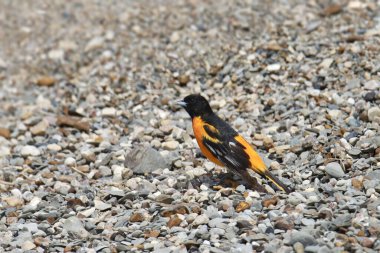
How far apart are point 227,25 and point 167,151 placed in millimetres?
4453

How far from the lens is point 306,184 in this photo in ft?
25.9

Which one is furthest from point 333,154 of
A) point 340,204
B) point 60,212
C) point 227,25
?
point 227,25

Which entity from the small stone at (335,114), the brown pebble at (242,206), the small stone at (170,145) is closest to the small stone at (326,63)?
the small stone at (335,114)

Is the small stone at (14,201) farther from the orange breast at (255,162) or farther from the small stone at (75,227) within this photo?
the orange breast at (255,162)

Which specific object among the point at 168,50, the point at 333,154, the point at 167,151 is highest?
the point at 168,50

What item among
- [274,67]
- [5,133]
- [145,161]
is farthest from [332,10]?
[5,133]

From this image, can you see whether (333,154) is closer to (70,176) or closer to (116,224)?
(116,224)

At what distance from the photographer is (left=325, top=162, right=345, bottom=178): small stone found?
7.82m

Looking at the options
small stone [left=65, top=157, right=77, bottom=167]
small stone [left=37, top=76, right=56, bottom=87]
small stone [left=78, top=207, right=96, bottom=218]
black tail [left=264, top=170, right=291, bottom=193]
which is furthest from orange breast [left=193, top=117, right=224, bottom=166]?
small stone [left=37, top=76, right=56, bottom=87]

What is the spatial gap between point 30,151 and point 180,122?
7.35 ft

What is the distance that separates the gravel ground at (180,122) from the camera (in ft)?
23.2

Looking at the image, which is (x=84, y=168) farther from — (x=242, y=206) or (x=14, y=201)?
(x=242, y=206)

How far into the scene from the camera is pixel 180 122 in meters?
10.5

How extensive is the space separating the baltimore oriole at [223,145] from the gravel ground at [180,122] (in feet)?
0.86
